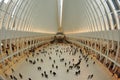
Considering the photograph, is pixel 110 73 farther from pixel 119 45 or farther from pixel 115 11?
pixel 115 11

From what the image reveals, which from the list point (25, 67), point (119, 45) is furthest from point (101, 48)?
point (119, 45)

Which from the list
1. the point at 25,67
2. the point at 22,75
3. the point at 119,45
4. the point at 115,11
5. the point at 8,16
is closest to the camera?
the point at 119,45

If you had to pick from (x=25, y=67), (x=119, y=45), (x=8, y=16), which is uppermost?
(x=8, y=16)

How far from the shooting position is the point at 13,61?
1378 cm

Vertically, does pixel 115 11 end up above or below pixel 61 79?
above

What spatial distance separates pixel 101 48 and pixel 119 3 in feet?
17.2

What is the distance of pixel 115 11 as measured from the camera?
12078 millimetres

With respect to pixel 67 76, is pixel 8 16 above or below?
above

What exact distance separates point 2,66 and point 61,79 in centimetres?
212

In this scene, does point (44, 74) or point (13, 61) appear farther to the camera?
point (13, 61)

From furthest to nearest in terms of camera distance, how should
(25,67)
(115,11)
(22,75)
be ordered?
1. (25,67)
2. (115,11)
3. (22,75)

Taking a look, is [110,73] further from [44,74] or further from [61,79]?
[44,74]

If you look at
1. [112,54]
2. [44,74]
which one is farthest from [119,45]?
[44,74]

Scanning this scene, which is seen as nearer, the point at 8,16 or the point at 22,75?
the point at 22,75
